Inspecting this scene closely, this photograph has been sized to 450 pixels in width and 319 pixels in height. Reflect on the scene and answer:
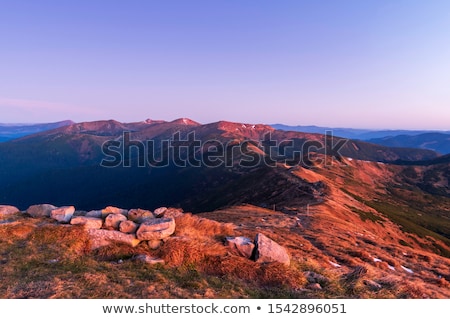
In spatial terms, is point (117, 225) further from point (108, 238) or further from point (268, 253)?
point (268, 253)

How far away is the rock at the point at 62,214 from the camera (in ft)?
65.0

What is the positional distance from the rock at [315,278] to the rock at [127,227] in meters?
10.8

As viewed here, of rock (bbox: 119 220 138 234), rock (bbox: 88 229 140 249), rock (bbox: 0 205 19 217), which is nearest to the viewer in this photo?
rock (bbox: 88 229 140 249)


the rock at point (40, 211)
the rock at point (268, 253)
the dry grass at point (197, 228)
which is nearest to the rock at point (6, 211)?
the rock at point (40, 211)

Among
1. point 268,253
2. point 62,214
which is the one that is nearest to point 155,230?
point 268,253

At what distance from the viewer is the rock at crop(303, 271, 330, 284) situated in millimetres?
15227

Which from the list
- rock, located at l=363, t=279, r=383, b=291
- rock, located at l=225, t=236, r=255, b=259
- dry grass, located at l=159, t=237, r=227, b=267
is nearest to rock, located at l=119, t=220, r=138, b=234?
dry grass, located at l=159, t=237, r=227, b=267

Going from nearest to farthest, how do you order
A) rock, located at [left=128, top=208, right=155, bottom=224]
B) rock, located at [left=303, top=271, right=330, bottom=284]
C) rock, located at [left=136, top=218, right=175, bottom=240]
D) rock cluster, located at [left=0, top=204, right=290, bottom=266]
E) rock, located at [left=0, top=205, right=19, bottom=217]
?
rock, located at [left=303, top=271, right=330, bottom=284] < rock cluster, located at [left=0, top=204, right=290, bottom=266] < rock, located at [left=136, top=218, right=175, bottom=240] < rock, located at [left=128, top=208, right=155, bottom=224] < rock, located at [left=0, top=205, right=19, bottom=217]

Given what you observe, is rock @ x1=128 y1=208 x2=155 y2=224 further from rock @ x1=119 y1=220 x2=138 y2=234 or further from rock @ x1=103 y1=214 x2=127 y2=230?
rock @ x1=119 y1=220 x2=138 y2=234

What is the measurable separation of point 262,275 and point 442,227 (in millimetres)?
164597

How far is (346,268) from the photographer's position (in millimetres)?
18734

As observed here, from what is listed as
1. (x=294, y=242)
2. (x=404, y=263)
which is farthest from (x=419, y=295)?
(x=404, y=263)

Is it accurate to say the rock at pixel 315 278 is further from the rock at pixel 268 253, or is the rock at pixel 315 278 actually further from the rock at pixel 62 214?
the rock at pixel 62 214

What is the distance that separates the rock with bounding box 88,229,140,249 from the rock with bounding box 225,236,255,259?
5738 mm
